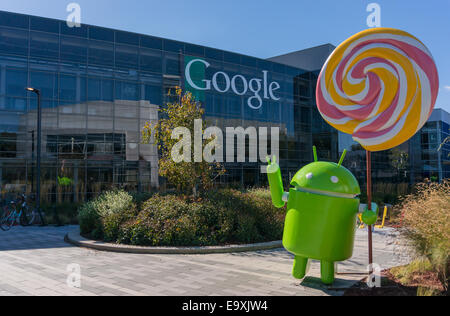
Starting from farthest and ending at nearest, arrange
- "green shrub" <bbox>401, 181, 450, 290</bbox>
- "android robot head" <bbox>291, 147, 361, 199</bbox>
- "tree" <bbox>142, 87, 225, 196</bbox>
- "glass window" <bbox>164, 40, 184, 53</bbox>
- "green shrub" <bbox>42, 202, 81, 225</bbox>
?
"glass window" <bbox>164, 40, 184, 53</bbox> → "green shrub" <bbox>42, 202, 81, 225</bbox> → "tree" <bbox>142, 87, 225, 196</bbox> → "android robot head" <bbox>291, 147, 361, 199</bbox> → "green shrub" <bbox>401, 181, 450, 290</bbox>

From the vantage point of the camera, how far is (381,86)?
567 cm

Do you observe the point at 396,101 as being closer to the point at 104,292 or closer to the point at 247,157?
the point at 104,292

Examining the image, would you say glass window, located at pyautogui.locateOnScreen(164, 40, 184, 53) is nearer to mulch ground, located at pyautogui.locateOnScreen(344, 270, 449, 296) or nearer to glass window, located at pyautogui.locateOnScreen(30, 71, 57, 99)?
glass window, located at pyautogui.locateOnScreen(30, 71, 57, 99)

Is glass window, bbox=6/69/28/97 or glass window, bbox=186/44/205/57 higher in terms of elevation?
glass window, bbox=186/44/205/57

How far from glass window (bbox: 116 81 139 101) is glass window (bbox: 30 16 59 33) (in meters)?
4.90

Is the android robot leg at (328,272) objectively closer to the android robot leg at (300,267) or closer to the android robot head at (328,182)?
the android robot leg at (300,267)

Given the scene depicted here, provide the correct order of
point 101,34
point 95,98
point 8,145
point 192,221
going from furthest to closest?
1. point 101,34
2. point 95,98
3. point 8,145
4. point 192,221

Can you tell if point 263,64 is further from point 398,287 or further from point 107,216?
point 398,287

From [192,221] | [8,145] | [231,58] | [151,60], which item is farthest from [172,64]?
[192,221]

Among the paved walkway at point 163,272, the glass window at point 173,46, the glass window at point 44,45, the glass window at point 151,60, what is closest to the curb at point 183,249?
the paved walkway at point 163,272

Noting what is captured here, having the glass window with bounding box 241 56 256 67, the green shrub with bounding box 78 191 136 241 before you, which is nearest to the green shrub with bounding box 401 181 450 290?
the green shrub with bounding box 78 191 136 241

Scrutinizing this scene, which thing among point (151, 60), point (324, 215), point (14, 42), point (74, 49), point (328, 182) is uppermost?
point (151, 60)

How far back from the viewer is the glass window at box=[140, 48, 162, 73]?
25625 millimetres

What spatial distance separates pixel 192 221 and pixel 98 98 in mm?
16866
